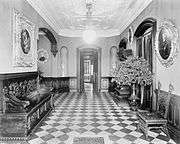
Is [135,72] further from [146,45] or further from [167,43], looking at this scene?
[146,45]

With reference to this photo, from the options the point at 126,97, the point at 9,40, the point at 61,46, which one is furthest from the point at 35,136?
the point at 61,46

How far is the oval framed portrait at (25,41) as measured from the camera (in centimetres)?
435

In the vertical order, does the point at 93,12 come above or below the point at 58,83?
above

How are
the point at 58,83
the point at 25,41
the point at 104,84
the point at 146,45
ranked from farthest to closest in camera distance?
the point at 104,84, the point at 58,83, the point at 146,45, the point at 25,41

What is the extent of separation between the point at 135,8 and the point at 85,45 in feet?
15.2

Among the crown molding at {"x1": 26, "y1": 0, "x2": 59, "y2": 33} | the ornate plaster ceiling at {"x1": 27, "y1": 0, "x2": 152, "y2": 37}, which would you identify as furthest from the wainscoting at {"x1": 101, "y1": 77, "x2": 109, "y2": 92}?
the crown molding at {"x1": 26, "y1": 0, "x2": 59, "y2": 33}

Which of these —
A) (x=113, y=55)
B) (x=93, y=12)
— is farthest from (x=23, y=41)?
(x=113, y=55)

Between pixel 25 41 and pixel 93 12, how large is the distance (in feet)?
10.6

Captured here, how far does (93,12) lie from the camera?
21.8ft

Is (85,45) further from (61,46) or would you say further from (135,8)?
(135,8)

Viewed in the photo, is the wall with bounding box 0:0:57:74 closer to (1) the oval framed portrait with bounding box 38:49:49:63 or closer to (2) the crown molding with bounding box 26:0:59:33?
(2) the crown molding with bounding box 26:0:59:33

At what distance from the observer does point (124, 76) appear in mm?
4848

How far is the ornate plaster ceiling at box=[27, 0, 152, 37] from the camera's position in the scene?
548 cm

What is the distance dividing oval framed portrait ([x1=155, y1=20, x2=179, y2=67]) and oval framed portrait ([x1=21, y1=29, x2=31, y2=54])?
3476 mm
